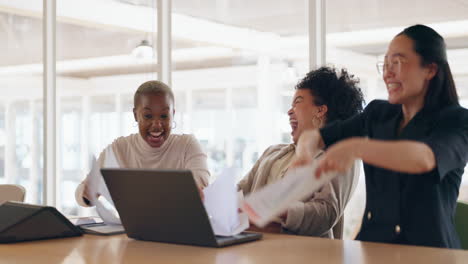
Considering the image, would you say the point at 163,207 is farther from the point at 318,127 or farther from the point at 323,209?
the point at 318,127

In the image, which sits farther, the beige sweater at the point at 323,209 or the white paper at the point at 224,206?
the beige sweater at the point at 323,209

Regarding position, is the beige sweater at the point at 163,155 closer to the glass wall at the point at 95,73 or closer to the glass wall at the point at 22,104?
the glass wall at the point at 95,73

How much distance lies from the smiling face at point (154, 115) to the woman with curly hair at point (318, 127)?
0.43 m

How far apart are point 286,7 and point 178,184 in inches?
81.6

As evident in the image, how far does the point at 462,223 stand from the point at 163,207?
1.06 metres

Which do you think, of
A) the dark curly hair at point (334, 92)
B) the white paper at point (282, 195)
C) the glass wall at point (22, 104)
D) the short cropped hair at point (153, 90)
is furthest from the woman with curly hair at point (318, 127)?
the glass wall at point (22, 104)

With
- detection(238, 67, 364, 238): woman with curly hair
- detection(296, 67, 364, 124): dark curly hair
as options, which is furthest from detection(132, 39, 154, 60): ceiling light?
detection(296, 67, 364, 124): dark curly hair

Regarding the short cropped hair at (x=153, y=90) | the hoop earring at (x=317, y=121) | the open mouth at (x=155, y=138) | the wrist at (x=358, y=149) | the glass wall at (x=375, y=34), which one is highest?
the glass wall at (x=375, y=34)

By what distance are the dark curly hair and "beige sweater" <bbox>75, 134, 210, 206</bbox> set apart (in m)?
0.57

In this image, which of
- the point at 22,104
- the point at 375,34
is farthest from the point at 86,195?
the point at 22,104

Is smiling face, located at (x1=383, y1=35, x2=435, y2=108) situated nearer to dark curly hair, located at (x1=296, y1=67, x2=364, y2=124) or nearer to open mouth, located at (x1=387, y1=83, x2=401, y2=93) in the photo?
open mouth, located at (x1=387, y1=83, x2=401, y2=93)

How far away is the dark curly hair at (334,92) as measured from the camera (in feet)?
8.79

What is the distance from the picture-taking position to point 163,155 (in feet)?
9.49

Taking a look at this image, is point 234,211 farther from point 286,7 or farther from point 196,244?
point 286,7
